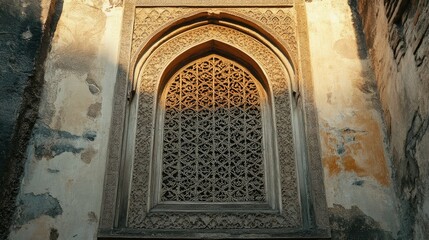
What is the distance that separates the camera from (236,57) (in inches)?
225

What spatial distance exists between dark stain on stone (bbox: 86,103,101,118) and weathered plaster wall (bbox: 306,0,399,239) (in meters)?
2.13

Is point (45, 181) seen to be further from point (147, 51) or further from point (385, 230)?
point (385, 230)

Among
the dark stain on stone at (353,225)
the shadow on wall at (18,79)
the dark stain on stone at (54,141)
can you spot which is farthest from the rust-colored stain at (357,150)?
the shadow on wall at (18,79)

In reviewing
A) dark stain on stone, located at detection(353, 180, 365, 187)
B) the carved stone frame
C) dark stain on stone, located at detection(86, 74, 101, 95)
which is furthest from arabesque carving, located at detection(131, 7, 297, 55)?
dark stain on stone, located at detection(353, 180, 365, 187)

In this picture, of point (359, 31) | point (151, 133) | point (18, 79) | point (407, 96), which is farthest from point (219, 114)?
point (18, 79)

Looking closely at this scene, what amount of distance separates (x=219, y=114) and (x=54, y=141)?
1.63m

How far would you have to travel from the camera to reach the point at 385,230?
443cm

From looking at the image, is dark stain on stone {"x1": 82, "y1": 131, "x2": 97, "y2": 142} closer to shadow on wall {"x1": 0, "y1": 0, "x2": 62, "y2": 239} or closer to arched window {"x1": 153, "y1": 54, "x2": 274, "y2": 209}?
shadow on wall {"x1": 0, "y1": 0, "x2": 62, "y2": 239}

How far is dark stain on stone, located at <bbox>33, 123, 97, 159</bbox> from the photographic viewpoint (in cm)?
477

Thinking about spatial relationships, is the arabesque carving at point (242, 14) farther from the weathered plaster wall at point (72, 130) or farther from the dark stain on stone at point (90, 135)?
the dark stain on stone at point (90, 135)

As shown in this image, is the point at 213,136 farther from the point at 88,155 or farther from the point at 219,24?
the point at 219,24

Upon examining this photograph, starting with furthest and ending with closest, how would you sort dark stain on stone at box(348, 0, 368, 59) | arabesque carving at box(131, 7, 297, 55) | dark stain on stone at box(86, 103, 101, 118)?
arabesque carving at box(131, 7, 297, 55) → dark stain on stone at box(348, 0, 368, 59) → dark stain on stone at box(86, 103, 101, 118)

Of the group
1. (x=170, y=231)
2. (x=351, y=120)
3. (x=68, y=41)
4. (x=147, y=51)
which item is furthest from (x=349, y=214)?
(x=68, y=41)

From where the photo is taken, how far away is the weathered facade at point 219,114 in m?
4.42
